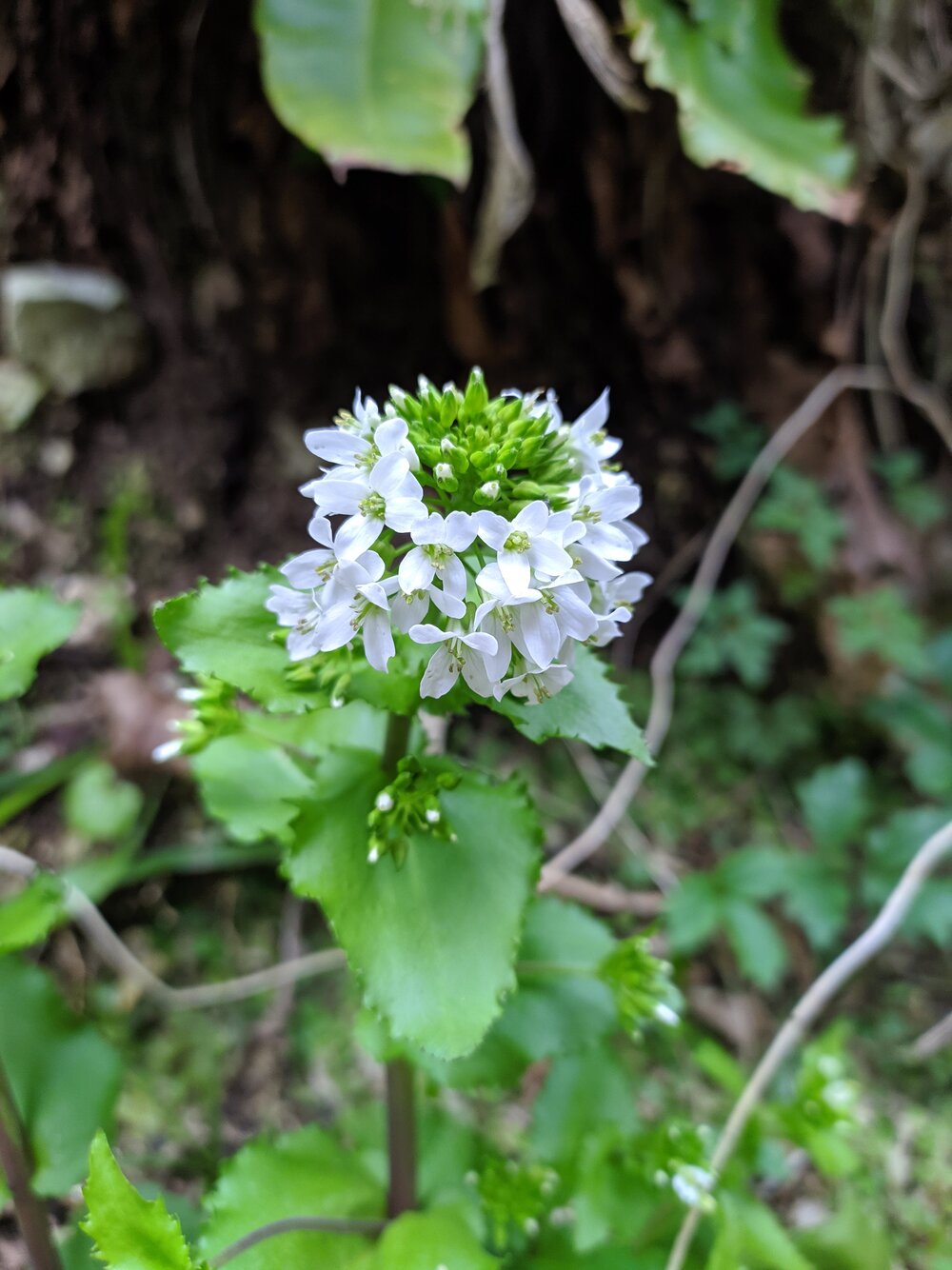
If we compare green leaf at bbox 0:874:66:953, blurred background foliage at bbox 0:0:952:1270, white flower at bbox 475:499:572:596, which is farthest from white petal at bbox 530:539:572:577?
green leaf at bbox 0:874:66:953

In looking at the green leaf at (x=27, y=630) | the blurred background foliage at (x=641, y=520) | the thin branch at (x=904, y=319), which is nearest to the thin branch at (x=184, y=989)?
the blurred background foliage at (x=641, y=520)

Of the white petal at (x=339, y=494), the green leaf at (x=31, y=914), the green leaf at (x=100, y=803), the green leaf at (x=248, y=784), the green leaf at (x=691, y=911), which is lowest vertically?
the green leaf at (x=100, y=803)

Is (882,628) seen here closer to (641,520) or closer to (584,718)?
(641,520)

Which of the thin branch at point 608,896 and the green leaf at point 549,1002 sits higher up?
the green leaf at point 549,1002

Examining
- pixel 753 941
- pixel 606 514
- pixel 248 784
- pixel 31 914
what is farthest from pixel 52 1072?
pixel 753 941

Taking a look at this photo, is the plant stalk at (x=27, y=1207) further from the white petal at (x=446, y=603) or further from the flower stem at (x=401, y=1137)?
the white petal at (x=446, y=603)

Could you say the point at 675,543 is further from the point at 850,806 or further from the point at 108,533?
the point at 108,533
